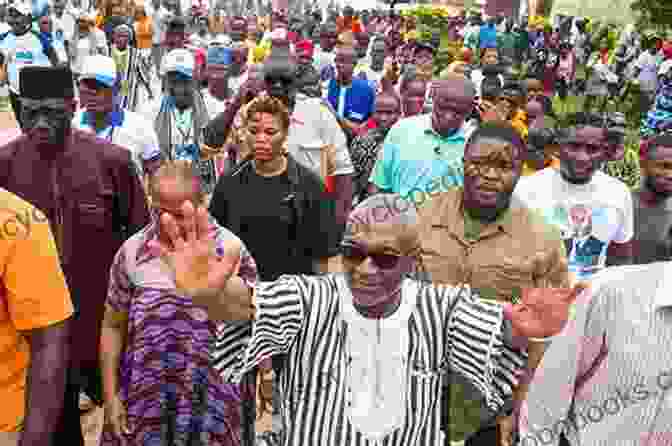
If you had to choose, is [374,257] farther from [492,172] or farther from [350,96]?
[350,96]

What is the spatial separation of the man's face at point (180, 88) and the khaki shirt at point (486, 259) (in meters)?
2.90

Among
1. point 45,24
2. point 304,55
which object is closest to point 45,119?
point 304,55

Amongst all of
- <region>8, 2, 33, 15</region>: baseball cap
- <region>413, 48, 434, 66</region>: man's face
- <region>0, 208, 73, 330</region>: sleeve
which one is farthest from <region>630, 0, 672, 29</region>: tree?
<region>0, 208, 73, 330</region>: sleeve

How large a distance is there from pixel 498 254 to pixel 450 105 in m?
1.25

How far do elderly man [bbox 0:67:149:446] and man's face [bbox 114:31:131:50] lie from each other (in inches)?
307

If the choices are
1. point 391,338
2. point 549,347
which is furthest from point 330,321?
point 549,347

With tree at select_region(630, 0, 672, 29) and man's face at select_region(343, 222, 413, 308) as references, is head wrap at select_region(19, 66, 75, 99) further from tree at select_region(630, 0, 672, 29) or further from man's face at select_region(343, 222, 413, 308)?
tree at select_region(630, 0, 672, 29)

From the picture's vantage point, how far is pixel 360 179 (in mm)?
5766

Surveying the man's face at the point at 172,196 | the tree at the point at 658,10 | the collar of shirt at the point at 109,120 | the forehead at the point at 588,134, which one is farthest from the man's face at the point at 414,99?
the tree at the point at 658,10

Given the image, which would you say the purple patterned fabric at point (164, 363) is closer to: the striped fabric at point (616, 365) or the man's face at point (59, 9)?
the striped fabric at point (616, 365)

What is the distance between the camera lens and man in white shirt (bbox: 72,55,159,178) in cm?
455

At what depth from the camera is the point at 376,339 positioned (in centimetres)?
218

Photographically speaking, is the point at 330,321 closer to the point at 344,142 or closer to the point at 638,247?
the point at 638,247

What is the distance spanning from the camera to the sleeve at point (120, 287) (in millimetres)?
3004
